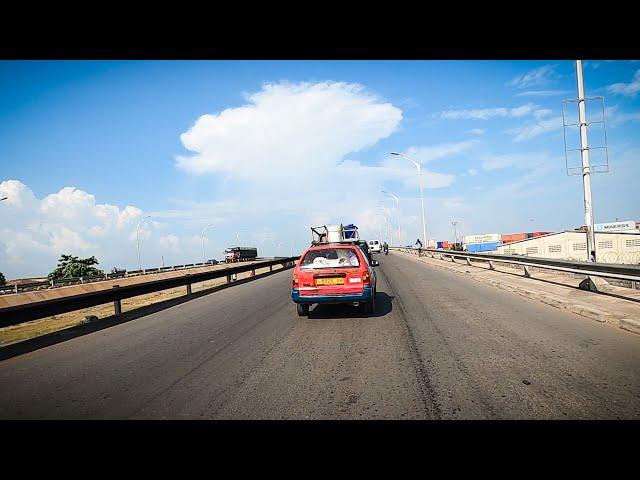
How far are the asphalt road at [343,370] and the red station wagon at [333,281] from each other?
50cm

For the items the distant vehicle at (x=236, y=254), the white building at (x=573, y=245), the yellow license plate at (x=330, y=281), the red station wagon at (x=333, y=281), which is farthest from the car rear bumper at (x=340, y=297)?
the distant vehicle at (x=236, y=254)

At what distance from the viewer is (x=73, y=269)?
62719 millimetres

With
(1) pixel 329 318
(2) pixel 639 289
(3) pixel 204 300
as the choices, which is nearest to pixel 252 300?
(3) pixel 204 300

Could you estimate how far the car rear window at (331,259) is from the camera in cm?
853

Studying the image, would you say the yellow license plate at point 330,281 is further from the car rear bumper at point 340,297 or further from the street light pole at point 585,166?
the street light pole at point 585,166

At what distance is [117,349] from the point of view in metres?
6.64

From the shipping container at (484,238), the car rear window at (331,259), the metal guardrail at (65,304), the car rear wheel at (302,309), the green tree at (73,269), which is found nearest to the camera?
the metal guardrail at (65,304)

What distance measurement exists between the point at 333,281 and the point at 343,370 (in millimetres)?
3585

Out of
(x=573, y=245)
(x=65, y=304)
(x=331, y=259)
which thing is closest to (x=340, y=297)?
(x=331, y=259)

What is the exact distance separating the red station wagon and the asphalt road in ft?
1.63

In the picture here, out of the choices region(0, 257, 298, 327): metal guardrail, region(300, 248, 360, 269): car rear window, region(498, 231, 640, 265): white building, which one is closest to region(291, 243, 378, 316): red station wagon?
region(300, 248, 360, 269): car rear window

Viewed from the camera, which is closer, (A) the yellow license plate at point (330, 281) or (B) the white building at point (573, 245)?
(A) the yellow license plate at point (330, 281)
